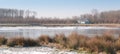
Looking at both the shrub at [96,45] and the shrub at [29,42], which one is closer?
the shrub at [96,45]

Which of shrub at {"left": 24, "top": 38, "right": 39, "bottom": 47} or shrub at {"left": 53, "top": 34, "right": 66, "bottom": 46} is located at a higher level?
shrub at {"left": 53, "top": 34, "right": 66, "bottom": 46}

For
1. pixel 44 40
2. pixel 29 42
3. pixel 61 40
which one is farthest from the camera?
pixel 44 40

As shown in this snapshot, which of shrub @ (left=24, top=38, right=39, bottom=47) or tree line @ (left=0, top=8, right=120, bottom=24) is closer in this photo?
shrub @ (left=24, top=38, right=39, bottom=47)

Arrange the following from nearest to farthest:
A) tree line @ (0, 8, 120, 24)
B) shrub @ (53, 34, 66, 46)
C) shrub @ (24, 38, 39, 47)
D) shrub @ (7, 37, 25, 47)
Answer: shrub @ (53, 34, 66, 46), shrub @ (7, 37, 25, 47), shrub @ (24, 38, 39, 47), tree line @ (0, 8, 120, 24)

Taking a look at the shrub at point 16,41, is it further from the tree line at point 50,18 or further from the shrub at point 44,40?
the tree line at point 50,18

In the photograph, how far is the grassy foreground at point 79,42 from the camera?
402 inches

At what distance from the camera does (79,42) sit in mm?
11812

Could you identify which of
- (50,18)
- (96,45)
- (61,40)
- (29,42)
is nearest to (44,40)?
(29,42)

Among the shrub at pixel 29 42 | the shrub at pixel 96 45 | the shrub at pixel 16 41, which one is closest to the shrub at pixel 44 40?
the shrub at pixel 29 42

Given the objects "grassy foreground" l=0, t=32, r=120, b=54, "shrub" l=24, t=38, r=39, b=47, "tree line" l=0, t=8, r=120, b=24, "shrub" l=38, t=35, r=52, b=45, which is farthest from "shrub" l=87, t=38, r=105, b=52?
"tree line" l=0, t=8, r=120, b=24

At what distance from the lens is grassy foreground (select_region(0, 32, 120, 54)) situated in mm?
10211

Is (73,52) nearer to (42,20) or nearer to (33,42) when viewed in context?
(33,42)

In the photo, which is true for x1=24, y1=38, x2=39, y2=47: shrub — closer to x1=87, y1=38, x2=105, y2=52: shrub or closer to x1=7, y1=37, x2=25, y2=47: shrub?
x1=7, y1=37, x2=25, y2=47: shrub

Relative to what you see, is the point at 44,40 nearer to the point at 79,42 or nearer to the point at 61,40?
the point at 61,40
